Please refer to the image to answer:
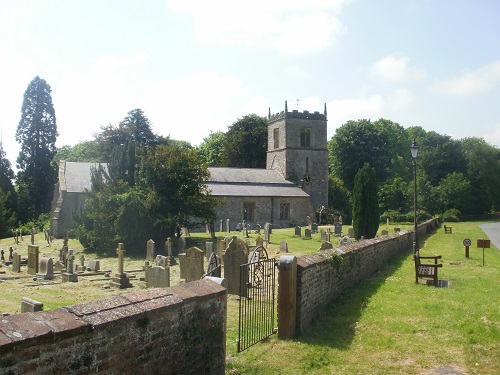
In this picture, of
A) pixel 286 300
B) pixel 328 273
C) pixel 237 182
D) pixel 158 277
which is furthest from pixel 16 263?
pixel 237 182

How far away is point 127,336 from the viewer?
14.1ft

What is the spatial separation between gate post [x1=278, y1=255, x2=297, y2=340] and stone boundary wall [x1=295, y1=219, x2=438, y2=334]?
235mm

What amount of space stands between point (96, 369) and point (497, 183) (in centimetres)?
6279

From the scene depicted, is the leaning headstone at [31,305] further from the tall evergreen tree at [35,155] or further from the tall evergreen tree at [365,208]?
the tall evergreen tree at [35,155]

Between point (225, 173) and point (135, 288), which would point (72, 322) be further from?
point (225, 173)

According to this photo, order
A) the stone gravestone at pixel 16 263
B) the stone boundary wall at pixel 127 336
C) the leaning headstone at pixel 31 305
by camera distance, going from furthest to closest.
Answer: the stone gravestone at pixel 16 263
the leaning headstone at pixel 31 305
the stone boundary wall at pixel 127 336

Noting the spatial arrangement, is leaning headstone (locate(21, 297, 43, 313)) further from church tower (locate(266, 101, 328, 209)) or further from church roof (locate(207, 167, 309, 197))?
church tower (locate(266, 101, 328, 209))

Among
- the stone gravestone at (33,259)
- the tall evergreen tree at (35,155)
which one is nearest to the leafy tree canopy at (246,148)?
the tall evergreen tree at (35,155)

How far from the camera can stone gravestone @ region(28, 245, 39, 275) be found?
19.1m

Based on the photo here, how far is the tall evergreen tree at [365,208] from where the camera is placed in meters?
26.1

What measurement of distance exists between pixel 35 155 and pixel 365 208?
123 feet

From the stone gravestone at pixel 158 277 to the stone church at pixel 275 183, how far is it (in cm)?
1994

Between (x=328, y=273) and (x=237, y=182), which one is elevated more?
(x=237, y=182)

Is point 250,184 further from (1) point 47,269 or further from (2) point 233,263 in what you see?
(2) point 233,263
